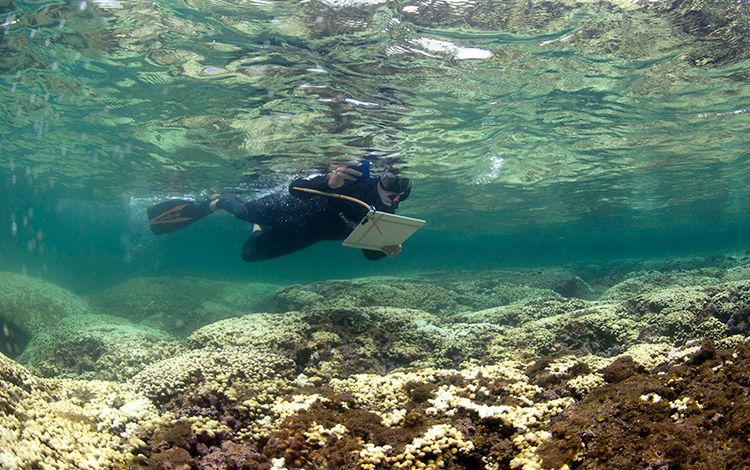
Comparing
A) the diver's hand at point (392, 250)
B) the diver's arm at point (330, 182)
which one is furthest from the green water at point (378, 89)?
the diver's hand at point (392, 250)

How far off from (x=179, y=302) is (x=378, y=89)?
646 inches

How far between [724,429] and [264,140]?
17.6 metres

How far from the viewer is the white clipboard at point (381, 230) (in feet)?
22.5

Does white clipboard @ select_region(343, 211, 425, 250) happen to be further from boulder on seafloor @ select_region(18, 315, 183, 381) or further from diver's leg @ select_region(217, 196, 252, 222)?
diver's leg @ select_region(217, 196, 252, 222)

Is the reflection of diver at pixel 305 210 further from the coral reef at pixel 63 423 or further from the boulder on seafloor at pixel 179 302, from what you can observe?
the boulder on seafloor at pixel 179 302

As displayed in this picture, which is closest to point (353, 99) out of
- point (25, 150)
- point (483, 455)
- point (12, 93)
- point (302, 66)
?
point (302, 66)

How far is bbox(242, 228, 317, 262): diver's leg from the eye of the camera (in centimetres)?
1152

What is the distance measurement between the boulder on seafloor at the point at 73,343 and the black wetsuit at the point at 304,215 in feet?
11.4

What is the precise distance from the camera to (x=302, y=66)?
12.2 metres

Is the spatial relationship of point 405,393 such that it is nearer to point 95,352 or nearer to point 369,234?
point 369,234

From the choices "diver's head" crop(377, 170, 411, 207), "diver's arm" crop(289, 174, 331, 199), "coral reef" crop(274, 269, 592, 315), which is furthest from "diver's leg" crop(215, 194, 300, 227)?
"coral reef" crop(274, 269, 592, 315)

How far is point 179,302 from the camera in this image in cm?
2305

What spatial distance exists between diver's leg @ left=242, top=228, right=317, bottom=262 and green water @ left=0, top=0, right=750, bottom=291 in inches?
189

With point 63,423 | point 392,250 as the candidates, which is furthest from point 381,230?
point 63,423
